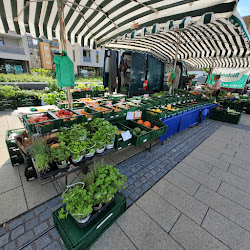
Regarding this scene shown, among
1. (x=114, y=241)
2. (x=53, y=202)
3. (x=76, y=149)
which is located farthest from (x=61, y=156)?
(x=114, y=241)

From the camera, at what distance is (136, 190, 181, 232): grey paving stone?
8.23 feet

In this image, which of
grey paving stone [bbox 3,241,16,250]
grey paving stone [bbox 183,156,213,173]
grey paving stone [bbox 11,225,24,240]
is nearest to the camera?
grey paving stone [bbox 3,241,16,250]

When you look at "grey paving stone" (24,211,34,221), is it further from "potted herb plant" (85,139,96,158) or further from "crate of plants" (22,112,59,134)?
"crate of plants" (22,112,59,134)

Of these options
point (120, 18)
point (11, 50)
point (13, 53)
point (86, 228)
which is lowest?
point (86, 228)

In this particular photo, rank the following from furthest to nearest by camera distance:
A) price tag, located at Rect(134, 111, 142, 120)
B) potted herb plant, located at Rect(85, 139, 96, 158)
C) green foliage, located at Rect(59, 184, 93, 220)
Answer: price tag, located at Rect(134, 111, 142, 120), potted herb plant, located at Rect(85, 139, 96, 158), green foliage, located at Rect(59, 184, 93, 220)

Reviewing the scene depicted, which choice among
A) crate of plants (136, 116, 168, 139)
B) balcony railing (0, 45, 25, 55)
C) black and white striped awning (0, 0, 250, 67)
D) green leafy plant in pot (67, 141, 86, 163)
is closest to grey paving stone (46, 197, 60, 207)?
green leafy plant in pot (67, 141, 86, 163)

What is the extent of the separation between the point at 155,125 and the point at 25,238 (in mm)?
4422

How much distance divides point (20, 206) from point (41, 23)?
5986 millimetres

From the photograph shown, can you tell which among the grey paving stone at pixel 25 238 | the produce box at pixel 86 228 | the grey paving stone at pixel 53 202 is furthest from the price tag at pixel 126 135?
the grey paving stone at pixel 25 238

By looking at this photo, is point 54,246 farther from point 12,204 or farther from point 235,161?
point 235,161

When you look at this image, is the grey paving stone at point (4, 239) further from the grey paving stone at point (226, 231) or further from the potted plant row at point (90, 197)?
the grey paving stone at point (226, 231)

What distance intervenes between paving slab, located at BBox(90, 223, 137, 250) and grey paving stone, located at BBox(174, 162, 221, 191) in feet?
7.99

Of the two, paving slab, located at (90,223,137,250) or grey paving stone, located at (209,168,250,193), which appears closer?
paving slab, located at (90,223,137,250)

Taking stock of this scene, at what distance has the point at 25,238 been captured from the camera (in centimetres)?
212
